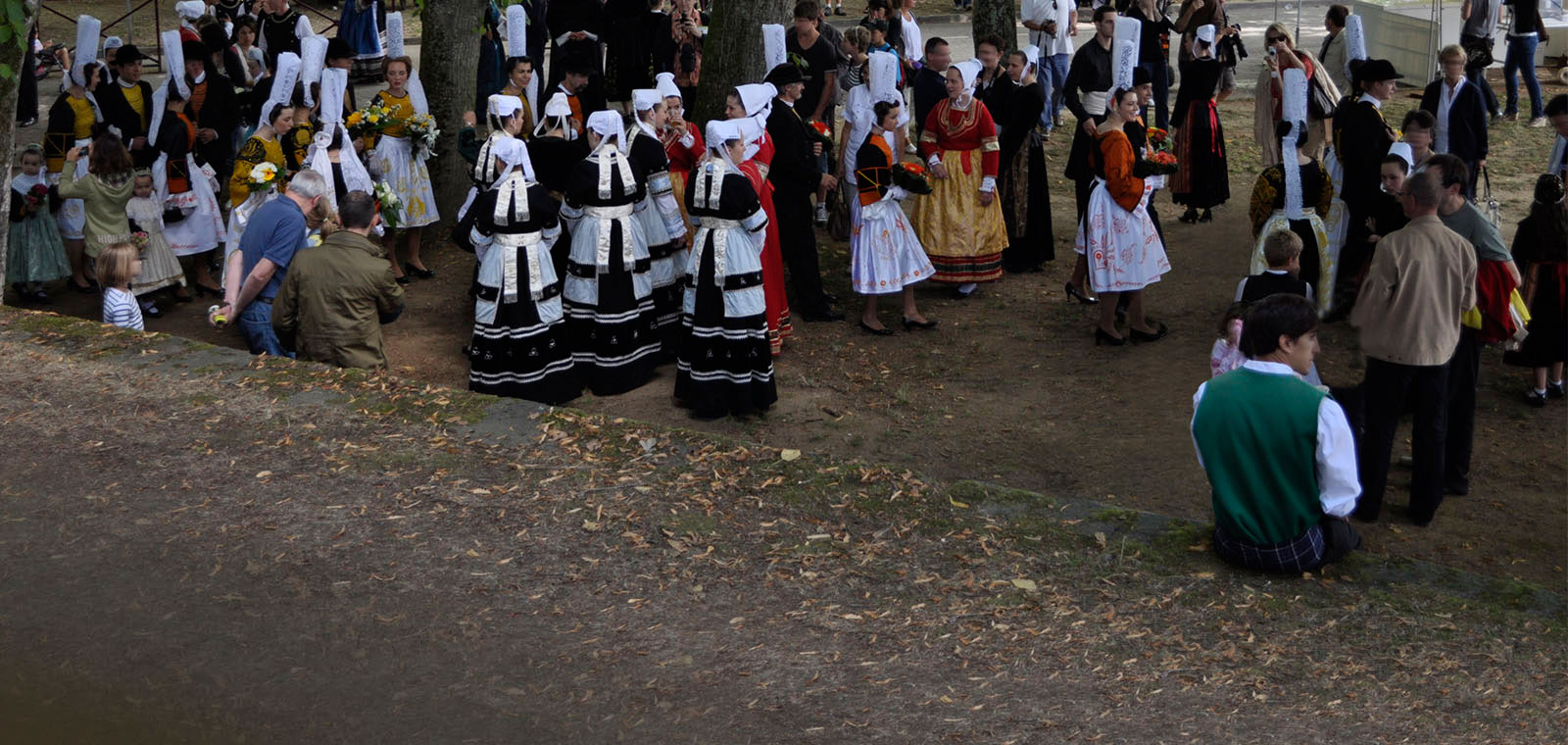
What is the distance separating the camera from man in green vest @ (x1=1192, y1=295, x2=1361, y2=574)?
4.70 meters

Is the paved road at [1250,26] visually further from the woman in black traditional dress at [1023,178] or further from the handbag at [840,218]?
the woman in black traditional dress at [1023,178]

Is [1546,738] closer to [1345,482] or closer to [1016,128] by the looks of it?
[1345,482]

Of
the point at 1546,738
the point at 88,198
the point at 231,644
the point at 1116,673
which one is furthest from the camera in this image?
the point at 88,198

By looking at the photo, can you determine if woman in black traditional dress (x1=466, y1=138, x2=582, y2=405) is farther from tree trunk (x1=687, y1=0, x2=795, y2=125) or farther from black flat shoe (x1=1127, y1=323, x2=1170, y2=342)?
black flat shoe (x1=1127, y1=323, x2=1170, y2=342)

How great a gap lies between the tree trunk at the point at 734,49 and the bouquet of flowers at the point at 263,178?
3.13 metres

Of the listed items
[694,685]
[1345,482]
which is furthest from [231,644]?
[1345,482]

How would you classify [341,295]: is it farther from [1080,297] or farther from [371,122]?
[1080,297]

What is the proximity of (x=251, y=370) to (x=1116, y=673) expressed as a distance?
4.46 meters

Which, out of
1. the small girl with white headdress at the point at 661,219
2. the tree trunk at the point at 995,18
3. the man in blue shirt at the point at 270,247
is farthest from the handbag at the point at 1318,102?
the man in blue shirt at the point at 270,247

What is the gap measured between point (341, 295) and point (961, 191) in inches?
186

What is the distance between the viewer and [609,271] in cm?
862

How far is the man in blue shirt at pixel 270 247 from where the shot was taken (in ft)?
24.2

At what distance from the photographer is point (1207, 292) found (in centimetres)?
1068

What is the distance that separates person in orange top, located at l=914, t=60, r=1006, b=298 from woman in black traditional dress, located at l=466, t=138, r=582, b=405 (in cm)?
301
